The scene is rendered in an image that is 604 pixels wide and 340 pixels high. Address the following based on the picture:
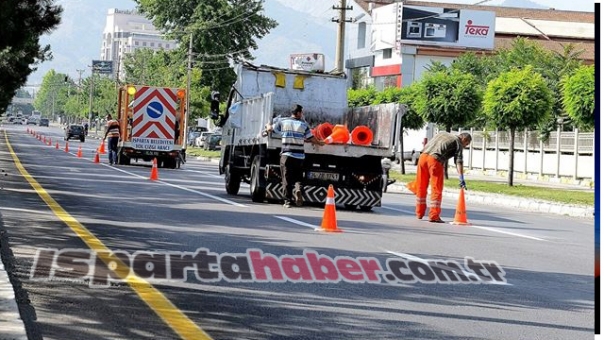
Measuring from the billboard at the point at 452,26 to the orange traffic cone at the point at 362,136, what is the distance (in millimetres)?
69173

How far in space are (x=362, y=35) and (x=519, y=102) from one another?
63.4m

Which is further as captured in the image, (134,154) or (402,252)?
(134,154)

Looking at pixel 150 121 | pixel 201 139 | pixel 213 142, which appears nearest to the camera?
pixel 150 121

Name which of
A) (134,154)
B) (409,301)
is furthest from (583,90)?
(409,301)

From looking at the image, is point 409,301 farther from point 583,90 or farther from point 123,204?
point 583,90

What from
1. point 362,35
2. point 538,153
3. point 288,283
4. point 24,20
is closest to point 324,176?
point 24,20

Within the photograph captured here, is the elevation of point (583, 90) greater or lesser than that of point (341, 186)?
greater

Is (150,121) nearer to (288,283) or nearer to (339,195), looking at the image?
(339,195)

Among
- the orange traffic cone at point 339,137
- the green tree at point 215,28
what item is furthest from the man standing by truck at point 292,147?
the green tree at point 215,28

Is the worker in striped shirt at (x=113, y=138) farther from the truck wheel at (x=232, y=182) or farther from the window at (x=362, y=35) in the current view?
the window at (x=362, y=35)

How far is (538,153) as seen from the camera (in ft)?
166

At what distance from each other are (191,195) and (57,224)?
8659 millimetres

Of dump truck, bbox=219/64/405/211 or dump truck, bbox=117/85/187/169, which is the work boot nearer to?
dump truck, bbox=219/64/405/211

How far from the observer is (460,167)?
1981 cm
